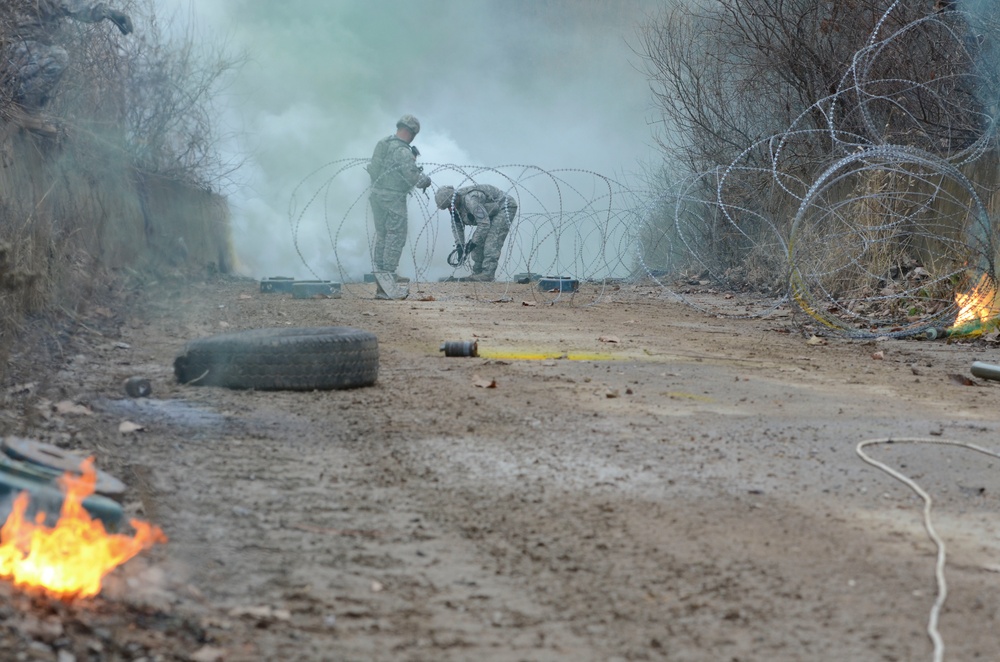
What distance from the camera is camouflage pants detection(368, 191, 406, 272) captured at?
61.0 ft

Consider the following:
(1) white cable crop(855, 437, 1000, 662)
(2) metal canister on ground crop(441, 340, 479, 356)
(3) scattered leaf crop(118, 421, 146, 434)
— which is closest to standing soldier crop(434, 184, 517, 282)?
(2) metal canister on ground crop(441, 340, 479, 356)

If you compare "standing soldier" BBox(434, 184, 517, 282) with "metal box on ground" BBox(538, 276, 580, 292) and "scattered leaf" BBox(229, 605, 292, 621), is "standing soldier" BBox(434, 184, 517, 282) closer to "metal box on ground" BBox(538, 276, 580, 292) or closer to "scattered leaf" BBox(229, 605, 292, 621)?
"metal box on ground" BBox(538, 276, 580, 292)

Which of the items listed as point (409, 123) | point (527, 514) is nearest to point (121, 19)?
point (409, 123)

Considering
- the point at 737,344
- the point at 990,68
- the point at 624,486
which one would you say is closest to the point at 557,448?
the point at 624,486

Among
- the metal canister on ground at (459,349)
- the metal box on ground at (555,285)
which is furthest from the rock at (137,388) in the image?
Result: the metal box on ground at (555,285)

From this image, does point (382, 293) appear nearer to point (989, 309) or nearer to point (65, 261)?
point (65, 261)

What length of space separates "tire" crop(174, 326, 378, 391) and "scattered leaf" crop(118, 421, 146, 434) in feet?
4.12

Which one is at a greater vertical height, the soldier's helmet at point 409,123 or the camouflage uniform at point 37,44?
the soldier's helmet at point 409,123

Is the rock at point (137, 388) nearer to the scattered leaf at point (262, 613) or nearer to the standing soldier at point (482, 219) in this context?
the scattered leaf at point (262, 613)

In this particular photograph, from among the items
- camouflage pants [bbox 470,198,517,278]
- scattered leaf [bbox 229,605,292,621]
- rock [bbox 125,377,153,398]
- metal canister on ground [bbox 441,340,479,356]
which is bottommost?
scattered leaf [bbox 229,605,292,621]

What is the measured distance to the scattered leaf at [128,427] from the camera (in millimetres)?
5039

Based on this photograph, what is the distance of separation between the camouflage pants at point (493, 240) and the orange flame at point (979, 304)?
11362 millimetres

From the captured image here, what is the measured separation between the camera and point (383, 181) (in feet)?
60.8

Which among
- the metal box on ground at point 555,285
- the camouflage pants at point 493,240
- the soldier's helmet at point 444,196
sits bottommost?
the metal box on ground at point 555,285
